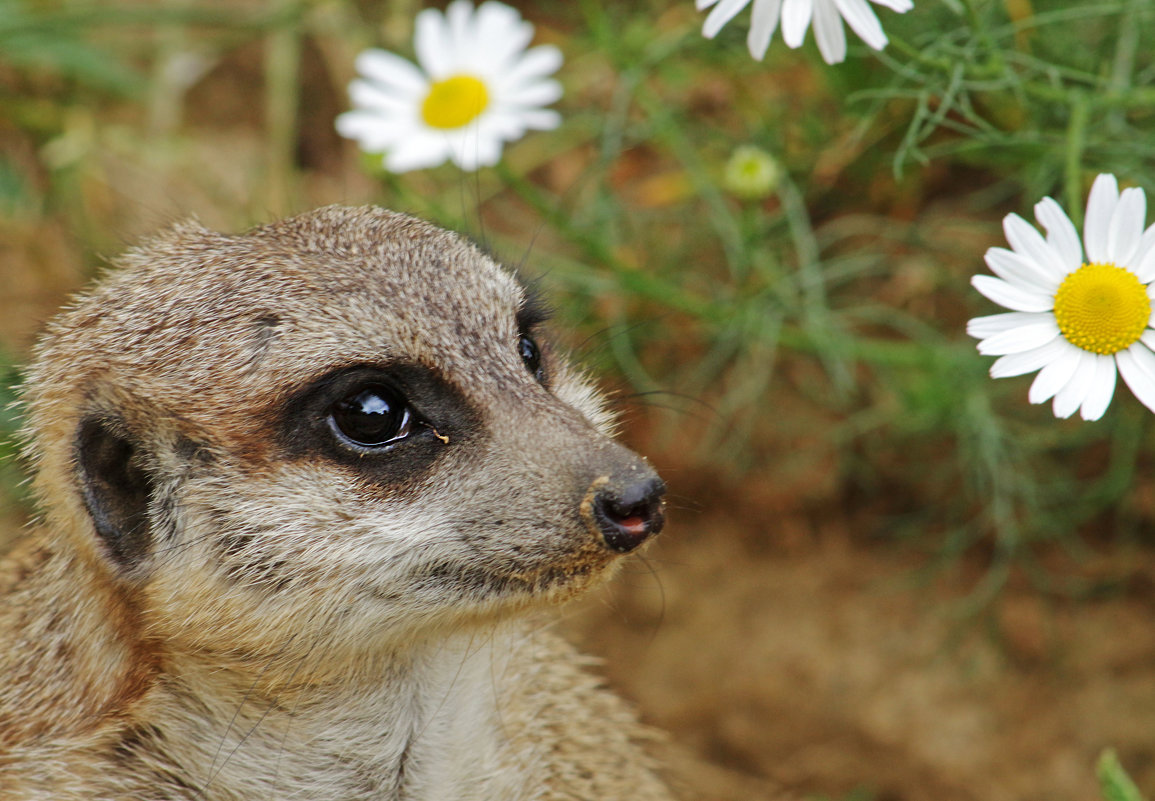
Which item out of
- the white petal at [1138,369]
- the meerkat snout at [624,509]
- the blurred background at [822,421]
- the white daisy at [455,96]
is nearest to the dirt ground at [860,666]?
the blurred background at [822,421]

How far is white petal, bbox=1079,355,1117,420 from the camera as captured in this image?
2377 mm

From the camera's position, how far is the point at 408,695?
9.11ft

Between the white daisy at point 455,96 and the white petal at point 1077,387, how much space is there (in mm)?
1903

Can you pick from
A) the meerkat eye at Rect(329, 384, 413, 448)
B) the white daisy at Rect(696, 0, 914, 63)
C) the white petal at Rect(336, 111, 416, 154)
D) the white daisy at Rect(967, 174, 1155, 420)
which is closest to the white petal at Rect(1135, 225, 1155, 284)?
the white daisy at Rect(967, 174, 1155, 420)

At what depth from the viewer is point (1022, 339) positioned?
2.50 meters

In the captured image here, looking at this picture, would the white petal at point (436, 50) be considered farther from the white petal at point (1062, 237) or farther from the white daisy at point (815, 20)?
the white petal at point (1062, 237)

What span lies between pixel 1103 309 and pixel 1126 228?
180mm

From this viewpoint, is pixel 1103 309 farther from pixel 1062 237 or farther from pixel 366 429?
pixel 366 429

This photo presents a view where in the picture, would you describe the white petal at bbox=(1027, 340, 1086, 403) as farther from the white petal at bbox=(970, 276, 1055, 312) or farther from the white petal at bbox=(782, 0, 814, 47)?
the white petal at bbox=(782, 0, 814, 47)

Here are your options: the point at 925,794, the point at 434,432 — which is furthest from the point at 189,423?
the point at 925,794

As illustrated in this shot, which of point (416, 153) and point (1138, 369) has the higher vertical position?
point (416, 153)

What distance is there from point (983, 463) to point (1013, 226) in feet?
7.11

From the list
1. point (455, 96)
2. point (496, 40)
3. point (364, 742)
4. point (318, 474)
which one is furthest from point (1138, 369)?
point (496, 40)

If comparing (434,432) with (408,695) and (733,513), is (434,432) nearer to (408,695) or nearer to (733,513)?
(408,695)
